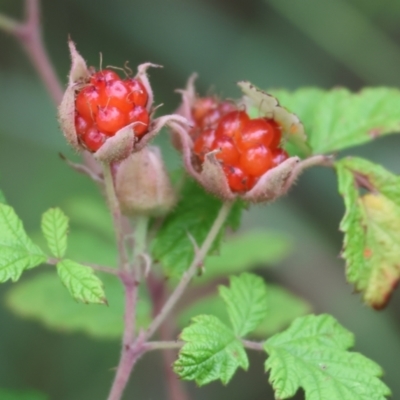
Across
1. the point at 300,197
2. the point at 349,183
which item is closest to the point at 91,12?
the point at 300,197

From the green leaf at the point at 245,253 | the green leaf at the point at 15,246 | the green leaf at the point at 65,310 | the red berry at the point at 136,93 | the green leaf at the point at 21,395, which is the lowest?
the green leaf at the point at 65,310

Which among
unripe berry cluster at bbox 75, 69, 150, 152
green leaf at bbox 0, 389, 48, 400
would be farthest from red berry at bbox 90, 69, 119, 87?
green leaf at bbox 0, 389, 48, 400

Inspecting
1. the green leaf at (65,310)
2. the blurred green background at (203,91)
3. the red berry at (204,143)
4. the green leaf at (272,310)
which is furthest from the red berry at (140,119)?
the blurred green background at (203,91)

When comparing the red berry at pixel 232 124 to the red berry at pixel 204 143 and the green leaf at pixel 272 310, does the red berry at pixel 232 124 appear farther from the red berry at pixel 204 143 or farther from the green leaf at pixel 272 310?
the green leaf at pixel 272 310

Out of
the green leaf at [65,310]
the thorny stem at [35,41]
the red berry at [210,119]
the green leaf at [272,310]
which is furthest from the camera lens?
the green leaf at [272,310]

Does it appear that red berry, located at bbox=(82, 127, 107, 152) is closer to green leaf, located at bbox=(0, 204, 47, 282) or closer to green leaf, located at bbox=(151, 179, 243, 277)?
green leaf, located at bbox=(0, 204, 47, 282)

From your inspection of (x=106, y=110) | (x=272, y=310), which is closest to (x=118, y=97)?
(x=106, y=110)

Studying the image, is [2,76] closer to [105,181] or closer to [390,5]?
[390,5]
